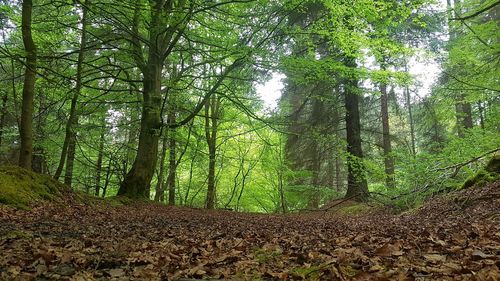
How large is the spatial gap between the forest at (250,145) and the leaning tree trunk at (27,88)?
0.09ft

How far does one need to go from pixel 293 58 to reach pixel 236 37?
1660 millimetres

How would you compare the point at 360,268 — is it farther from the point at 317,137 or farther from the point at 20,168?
the point at 317,137

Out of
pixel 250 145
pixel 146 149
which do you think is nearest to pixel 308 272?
pixel 146 149

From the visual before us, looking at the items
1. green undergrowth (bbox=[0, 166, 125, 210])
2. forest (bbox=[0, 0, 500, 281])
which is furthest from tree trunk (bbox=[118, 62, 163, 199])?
green undergrowth (bbox=[0, 166, 125, 210])

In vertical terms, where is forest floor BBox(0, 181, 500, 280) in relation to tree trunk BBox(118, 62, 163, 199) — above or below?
below

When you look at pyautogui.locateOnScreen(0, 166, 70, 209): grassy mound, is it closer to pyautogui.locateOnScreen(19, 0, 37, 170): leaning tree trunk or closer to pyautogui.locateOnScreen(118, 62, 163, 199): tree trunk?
pyautogui.locateOnScreen(19, 0, 37, 170): leaning tree trunk

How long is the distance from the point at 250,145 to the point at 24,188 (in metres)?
16.2

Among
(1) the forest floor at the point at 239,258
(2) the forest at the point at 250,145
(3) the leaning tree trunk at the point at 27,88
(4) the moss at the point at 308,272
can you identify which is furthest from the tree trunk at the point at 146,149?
(4) the moss at the point at 308,272

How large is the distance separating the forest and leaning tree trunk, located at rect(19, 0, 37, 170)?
0.09 feet

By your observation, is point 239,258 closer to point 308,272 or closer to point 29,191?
point 308,272

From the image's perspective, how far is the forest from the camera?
2818 millimetres

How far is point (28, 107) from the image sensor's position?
724 cm

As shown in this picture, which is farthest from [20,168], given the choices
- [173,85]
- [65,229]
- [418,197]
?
[418,197]

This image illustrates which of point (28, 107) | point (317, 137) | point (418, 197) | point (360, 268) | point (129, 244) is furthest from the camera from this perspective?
point (317, 137)
